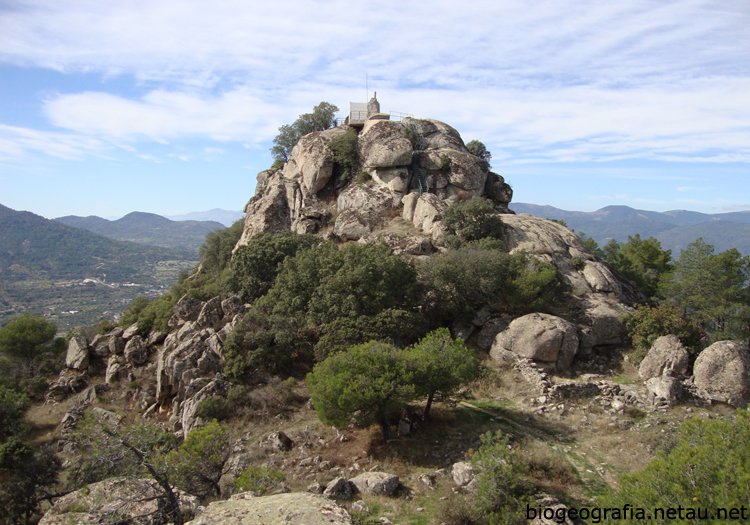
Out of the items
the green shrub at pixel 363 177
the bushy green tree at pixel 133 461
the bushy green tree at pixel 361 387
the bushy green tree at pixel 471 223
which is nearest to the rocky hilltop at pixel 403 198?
the green shrub at pixel 363 177

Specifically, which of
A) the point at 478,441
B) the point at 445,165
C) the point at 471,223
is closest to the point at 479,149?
the point at 445,165

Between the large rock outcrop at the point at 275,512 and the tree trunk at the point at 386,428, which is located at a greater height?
the large rock outcrop at the point at 275,512

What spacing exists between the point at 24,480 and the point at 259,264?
18.5 meters

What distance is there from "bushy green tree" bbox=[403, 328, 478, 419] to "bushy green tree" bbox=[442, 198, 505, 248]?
14.6 metres

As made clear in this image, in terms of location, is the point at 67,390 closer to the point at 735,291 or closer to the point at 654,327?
the point at 654,327

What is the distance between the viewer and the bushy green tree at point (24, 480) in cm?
1655

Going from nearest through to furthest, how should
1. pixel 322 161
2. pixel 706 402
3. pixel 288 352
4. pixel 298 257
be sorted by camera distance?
pixel 706 402
pixel 288 352
pixel 298 257
pixel 322 161

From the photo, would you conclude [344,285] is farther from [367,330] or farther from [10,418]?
[10,418]

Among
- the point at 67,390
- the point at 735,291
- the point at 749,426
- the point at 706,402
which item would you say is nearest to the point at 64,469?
the point at 67,390

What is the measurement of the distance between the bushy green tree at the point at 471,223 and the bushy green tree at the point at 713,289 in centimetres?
1432

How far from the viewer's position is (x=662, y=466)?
1009cm

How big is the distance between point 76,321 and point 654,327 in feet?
512

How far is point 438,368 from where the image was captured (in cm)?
1784

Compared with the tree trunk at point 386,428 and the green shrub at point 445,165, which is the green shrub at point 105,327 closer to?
the tree trunk at point 386,428
